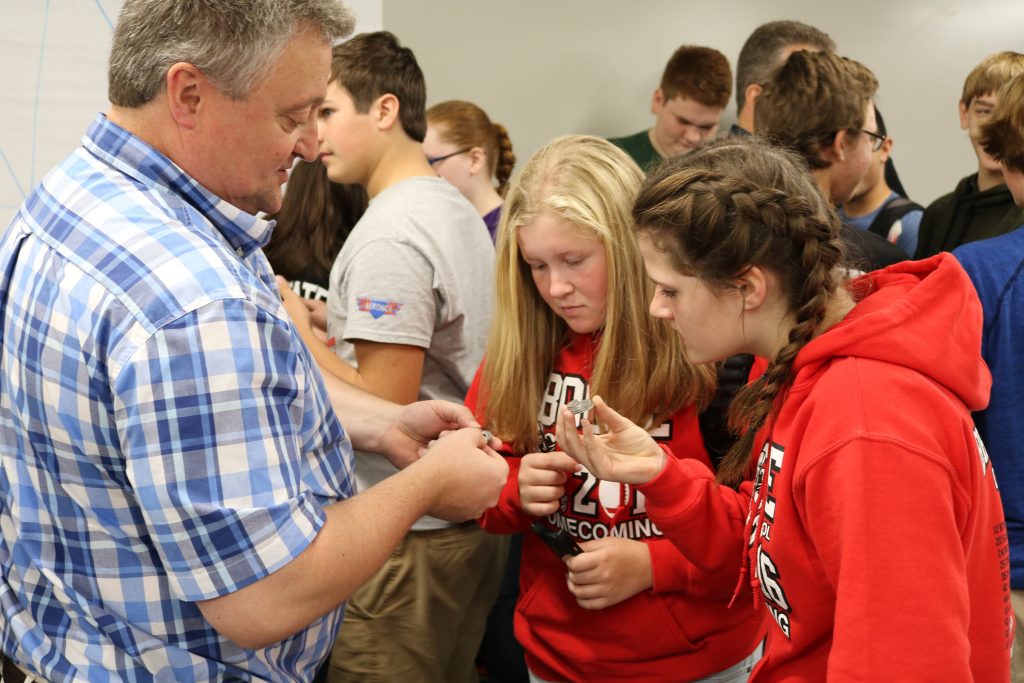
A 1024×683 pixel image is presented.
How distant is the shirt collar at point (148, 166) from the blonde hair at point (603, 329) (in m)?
0.64

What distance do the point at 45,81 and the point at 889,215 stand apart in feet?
7.56

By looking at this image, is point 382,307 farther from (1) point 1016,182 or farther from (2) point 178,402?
(1) point 1016,182

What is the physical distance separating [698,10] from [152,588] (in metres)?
4.01

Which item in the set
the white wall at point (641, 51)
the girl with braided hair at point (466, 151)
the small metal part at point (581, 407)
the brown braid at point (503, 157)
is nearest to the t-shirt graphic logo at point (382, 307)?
the small metal part at point (581, 407)

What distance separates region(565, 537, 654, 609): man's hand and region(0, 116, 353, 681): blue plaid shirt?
1.62ft

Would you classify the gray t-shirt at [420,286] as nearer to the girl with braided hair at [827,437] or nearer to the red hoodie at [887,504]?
the girl with braided hair at [827,437]

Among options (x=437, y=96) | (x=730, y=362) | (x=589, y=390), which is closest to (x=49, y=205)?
(x=589, y=390)

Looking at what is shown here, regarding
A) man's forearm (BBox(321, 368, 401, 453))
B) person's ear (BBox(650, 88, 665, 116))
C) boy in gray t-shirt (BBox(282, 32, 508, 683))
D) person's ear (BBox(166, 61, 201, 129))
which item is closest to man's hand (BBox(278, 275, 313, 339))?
boy in gray t-shirt (BBox(282, 32, 508, 683))

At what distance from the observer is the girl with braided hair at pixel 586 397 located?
153 cm

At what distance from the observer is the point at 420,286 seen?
195 cm

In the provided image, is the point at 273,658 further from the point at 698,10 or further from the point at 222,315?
the point at 698,10

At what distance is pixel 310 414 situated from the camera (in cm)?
112

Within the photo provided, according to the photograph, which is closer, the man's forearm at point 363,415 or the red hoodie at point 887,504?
the red hoodie at point 887,504

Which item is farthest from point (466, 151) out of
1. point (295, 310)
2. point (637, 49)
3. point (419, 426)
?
point (419, 426)
